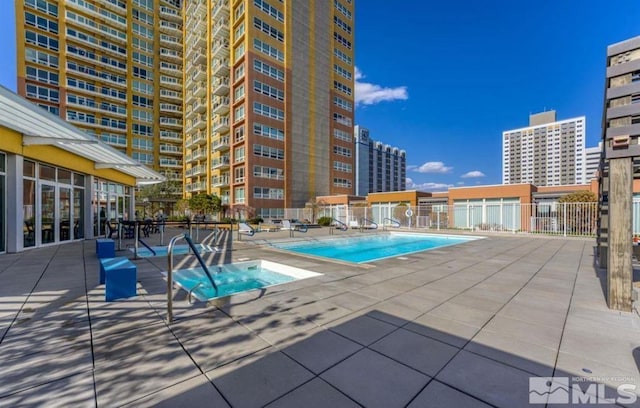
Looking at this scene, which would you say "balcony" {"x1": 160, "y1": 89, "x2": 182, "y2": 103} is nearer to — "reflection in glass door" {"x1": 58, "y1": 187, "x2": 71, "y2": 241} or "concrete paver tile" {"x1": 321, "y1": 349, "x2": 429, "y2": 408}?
"reflection in glass door" {"x1": 58, "y1": 187, "x2": 71, "y2": 241}

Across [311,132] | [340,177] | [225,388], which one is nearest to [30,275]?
[225,388]

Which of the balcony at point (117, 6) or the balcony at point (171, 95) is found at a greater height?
the balcony at point (117, 6)

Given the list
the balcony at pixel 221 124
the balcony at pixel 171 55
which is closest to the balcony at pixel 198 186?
the balcony at pixel 221 124

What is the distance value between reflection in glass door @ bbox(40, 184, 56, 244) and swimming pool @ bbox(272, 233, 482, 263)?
28.4ft

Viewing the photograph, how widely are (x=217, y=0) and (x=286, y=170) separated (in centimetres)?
2412

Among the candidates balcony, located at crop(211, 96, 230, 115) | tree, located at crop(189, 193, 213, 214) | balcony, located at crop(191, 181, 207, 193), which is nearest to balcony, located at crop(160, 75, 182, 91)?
balcony, located at crop(211, 96, 230, 115)

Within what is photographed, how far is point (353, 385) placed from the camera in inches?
84.6

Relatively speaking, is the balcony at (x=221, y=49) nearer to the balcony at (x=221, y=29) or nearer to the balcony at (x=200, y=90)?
the balcony at (x=221, y=29)

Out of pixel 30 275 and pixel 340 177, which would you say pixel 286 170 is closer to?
pixel 340 177

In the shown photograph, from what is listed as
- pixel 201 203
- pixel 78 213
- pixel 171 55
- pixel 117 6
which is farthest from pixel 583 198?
pixel 117 6

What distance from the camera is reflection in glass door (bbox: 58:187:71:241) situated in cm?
1118

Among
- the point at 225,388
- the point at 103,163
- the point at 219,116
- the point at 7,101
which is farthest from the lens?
the point at 219,116

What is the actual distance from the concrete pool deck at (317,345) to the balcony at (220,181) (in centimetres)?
3046

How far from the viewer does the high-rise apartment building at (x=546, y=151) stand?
8538cm
